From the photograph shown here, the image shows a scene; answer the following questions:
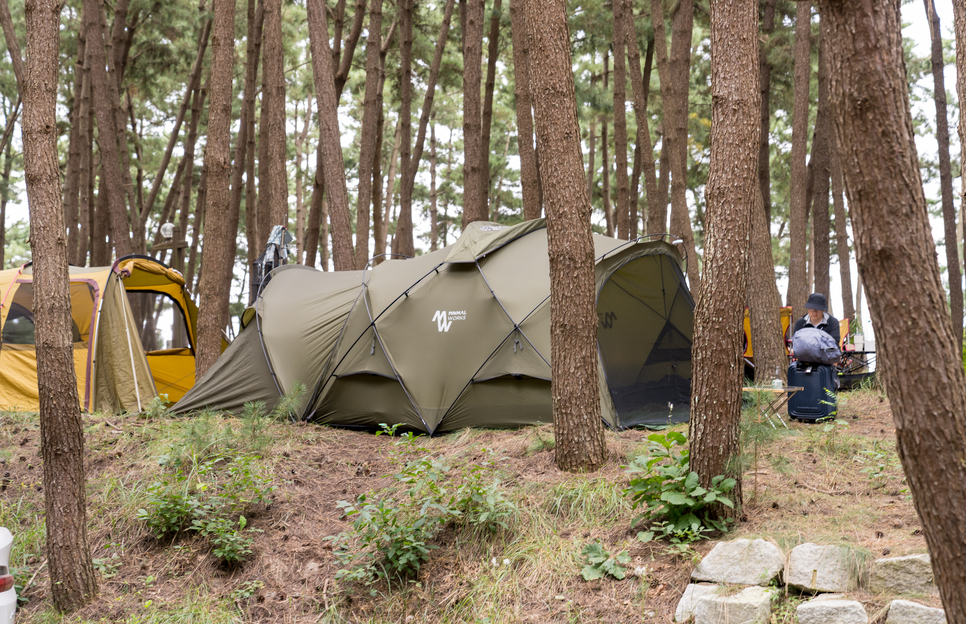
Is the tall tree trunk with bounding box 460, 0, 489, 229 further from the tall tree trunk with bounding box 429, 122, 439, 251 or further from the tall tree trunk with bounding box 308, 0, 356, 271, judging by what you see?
the tall tree trunk with bounding box 429, 122, 439, 251

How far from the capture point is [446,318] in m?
6.79

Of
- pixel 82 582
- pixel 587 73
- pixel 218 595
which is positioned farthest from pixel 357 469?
pixel 587 73

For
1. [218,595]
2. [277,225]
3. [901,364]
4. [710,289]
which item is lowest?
[218,595]

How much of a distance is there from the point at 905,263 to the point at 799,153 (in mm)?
10152

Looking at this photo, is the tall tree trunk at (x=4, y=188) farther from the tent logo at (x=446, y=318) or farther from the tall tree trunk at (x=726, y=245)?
the tall tree trunk at (x=726, y=245)

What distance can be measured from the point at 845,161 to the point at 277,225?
7.97 m

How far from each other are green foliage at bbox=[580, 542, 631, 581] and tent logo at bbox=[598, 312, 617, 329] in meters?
3.15

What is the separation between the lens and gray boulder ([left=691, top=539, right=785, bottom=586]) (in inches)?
123

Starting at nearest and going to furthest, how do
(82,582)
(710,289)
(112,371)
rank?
(710,289) < (82,582) < (112,371)

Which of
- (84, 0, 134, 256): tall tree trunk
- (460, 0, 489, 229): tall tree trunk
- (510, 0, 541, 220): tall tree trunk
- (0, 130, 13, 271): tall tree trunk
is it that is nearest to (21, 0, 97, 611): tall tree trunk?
(510, 0, 541, 220): tall tree trunk

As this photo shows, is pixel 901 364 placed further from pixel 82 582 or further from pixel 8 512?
pixel 8 512

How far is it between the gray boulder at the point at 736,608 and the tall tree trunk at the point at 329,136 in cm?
695

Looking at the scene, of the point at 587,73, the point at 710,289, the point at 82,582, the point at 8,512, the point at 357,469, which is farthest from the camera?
the point at 587,73

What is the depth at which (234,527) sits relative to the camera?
15.1ft
